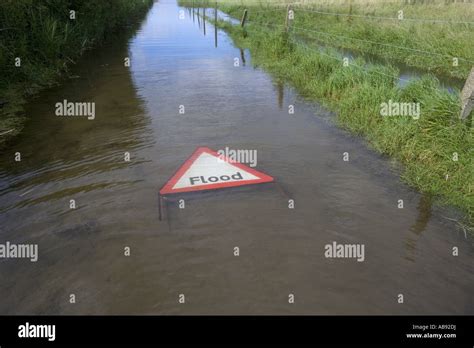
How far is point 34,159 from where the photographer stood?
233 inches

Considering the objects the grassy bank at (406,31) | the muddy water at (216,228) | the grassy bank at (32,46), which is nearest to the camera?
the muddy water at (216,228)

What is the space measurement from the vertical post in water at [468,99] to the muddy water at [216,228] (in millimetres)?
1327

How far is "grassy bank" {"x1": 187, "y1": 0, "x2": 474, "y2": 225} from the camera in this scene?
202 inches

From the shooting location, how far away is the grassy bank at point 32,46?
8.41 metres

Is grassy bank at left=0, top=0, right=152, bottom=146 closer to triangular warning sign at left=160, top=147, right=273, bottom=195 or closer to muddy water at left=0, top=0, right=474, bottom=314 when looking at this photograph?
muddy water at left=0, top=0, right=474, bottom=314

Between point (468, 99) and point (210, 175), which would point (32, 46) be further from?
point (468, 99)

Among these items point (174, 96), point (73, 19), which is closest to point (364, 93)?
point (174, 96)

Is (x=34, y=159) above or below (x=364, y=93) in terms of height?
below
